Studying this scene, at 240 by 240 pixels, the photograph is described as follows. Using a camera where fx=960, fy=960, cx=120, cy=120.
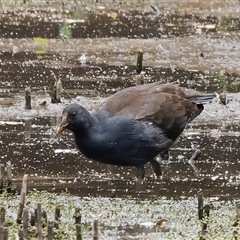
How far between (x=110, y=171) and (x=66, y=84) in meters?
3.68

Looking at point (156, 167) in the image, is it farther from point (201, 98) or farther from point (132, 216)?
point (132, 216)

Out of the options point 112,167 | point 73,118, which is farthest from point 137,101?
point 112,167

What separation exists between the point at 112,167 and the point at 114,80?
3.77 meters

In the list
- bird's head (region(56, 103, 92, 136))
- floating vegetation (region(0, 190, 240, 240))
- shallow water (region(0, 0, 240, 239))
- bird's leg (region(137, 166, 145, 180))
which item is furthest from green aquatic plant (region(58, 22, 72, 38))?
floating vegetation (region(0, 190, 240, 240))

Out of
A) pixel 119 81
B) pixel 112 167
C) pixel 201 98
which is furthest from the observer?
pixel 119 81

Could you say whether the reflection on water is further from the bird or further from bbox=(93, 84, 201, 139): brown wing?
bbox=(93, 84, 201, 139): brown wing

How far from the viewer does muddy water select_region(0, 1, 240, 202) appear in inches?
358

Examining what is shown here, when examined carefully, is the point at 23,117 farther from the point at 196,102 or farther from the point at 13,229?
the point at 13,229

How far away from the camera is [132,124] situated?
28.5 ft

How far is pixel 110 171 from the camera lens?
30.9 feet

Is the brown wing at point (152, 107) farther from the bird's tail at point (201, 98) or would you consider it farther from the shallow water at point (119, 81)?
the shallow water at point (119, 81)

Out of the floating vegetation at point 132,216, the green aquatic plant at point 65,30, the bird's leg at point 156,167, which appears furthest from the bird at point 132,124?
the green aquatic plant at point 65,30

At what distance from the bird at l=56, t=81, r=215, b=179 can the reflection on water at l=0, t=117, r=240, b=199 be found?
0.86 ft

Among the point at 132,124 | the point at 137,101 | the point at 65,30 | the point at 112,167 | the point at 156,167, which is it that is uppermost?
the point at 137,101
